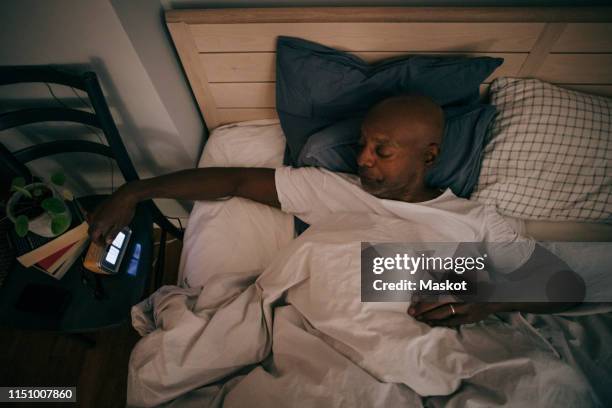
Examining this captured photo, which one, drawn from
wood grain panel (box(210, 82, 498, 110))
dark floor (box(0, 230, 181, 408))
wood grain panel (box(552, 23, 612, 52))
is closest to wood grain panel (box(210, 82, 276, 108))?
wood grain panel (box(210, 82, 498, 110))

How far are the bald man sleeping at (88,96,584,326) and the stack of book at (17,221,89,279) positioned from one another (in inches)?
2.2

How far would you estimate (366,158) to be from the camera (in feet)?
3.05

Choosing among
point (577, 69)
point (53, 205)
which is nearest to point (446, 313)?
point (577, 69)

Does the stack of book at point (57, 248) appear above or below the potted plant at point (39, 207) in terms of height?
below

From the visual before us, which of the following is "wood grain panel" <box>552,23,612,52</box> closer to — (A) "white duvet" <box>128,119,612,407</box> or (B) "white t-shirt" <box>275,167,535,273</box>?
(B) "white t-shirt" <box>275,167,535,273</box>

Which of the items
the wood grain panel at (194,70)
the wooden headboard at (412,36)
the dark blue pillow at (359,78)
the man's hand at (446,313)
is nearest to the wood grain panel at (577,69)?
the wooden headboard at (412,36)

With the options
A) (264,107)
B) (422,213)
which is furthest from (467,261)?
(264,107)

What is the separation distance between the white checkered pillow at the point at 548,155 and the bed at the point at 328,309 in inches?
3.6

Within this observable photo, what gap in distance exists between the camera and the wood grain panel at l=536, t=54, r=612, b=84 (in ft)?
3.38

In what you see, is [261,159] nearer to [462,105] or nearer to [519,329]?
[462,105]

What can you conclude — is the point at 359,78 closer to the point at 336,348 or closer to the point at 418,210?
the point at 418,210

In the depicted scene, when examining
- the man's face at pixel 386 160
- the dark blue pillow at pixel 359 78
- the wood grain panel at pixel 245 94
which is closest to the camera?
the man's face at pixel 386 160

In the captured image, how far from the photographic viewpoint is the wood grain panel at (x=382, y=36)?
97 centimetres

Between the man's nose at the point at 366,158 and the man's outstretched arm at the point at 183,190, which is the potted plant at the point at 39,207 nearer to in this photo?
the man's outstretched arm at the point at 183,190
